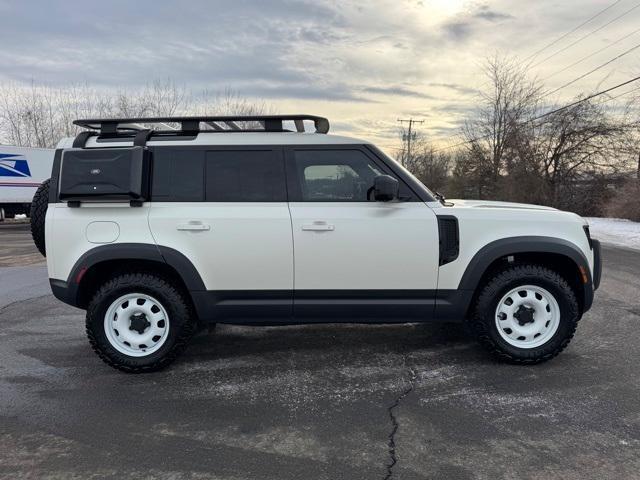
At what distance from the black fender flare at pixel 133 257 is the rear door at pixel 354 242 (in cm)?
91

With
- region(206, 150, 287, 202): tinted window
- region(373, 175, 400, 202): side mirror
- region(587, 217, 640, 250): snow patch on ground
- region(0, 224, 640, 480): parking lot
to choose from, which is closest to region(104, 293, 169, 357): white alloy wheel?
region(0, 224, 640, 480): parking lot

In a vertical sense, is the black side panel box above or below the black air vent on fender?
above

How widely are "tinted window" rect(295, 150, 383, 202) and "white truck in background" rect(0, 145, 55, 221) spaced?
19.5m

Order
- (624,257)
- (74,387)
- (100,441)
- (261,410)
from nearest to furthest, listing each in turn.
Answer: (100,441)
(261,410)
(74,387)
(624,257)

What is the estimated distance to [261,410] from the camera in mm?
3447

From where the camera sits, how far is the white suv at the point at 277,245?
396cm

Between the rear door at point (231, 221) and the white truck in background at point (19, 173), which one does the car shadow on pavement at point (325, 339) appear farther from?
the white truck in background at point (19, 173)

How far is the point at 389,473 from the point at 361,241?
1.82m

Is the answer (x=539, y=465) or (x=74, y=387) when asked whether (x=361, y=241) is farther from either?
(x=74, y=387)

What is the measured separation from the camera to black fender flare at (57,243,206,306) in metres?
3.95

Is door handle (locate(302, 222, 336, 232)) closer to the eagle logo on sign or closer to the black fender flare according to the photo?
the black fender flare

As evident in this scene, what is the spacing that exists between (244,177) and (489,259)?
216cm

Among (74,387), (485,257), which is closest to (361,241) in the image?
(485,257)

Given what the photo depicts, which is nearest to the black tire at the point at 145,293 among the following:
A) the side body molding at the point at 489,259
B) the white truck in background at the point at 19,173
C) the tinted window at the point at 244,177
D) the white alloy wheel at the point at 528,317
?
the tinted window at the point at 244,177
